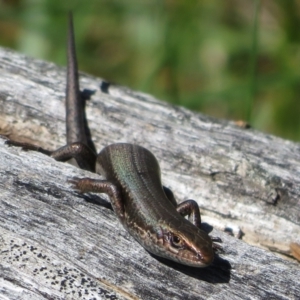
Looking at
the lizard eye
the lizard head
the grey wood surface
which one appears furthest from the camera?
the lizard eye

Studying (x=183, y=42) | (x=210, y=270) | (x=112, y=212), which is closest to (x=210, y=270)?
(x=210, y=270)

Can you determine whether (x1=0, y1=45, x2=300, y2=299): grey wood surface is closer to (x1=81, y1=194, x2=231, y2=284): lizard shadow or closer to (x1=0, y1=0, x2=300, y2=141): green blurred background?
(x1=81, y1=194, x2=231, y2=284): lizard shadow

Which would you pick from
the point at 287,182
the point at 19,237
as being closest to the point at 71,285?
the point at 19,237

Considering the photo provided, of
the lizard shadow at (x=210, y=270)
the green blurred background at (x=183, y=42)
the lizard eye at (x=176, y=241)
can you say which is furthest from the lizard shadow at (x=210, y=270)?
the green blurred background at (x=183, y=42)

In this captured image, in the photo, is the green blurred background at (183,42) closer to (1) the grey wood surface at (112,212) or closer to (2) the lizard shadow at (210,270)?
(1) the grey wood surface at (112,212)

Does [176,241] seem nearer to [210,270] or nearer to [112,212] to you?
[210,270]

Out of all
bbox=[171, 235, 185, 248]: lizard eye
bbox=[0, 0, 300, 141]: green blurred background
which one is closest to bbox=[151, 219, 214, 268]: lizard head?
bbox=[171, 235, 185, 248]: lizard eye
